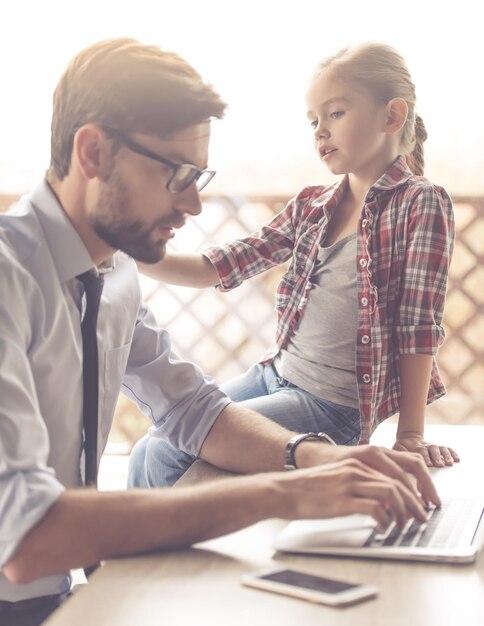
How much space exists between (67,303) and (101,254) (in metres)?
0.11

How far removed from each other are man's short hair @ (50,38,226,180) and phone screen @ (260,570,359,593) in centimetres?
52

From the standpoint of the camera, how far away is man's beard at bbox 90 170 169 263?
3.43 ft

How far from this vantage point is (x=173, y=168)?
106 cm

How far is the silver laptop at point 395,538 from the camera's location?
79 centimetres

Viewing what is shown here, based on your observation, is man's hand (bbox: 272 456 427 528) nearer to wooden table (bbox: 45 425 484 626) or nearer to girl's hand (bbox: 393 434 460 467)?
wooden table (bbox: 45 425 484 626)

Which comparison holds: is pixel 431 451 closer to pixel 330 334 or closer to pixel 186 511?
pixel 330 334

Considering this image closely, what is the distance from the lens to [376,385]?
1439 mm

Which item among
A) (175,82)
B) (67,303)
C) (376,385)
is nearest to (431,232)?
(376,385)

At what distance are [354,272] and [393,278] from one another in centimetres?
7

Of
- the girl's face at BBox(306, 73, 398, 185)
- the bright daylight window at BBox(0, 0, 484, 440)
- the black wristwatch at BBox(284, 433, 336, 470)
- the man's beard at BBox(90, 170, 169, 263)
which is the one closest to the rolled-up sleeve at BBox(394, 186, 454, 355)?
the girl's face at BBox(306, 73, 398, 185)

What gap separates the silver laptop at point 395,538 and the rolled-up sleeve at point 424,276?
1.67ft

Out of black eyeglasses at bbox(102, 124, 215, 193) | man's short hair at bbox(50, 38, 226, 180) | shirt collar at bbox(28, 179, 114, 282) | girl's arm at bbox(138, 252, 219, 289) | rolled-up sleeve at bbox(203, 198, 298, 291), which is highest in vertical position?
man's short hair at bbox(50, 38, 226, 180)

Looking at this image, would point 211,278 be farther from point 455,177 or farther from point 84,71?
→ point 455,177

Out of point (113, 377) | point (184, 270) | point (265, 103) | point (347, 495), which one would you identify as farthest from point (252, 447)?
point (265, 103)
